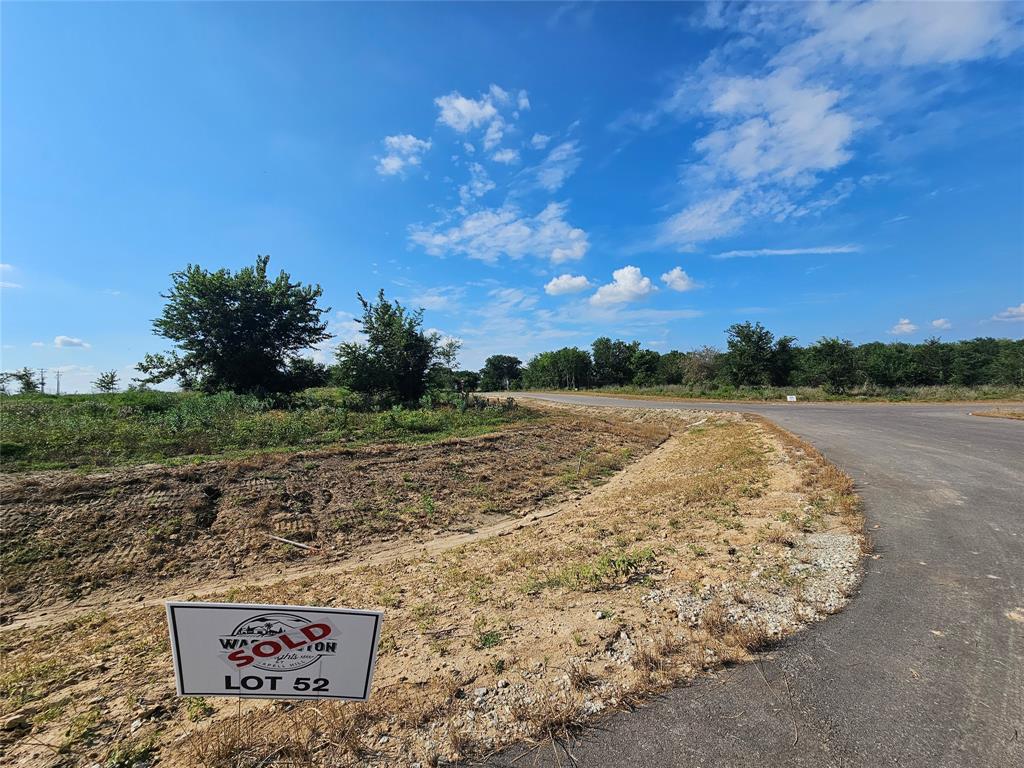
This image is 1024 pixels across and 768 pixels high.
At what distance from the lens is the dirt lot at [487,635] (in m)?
2.71

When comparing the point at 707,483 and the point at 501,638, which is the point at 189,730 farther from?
the point at 707,483

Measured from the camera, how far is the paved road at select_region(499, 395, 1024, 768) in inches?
94.0

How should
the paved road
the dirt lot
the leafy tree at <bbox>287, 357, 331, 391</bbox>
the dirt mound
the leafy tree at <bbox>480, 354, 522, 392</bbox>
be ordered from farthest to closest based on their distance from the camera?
the leafy tree at <bbox>480, 354, 522, 392</bbox> < the leafy tree at <bbox>287, 357, 331, 391</bbox> < the dirt mound < the dirt lot < the paved road

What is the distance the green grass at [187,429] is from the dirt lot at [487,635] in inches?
207

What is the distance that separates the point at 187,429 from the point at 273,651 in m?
13.2

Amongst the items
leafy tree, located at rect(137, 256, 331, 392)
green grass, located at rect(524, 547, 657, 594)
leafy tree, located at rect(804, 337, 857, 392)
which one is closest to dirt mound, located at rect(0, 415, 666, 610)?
green grass, located at rect(524, 547, 657, 594)

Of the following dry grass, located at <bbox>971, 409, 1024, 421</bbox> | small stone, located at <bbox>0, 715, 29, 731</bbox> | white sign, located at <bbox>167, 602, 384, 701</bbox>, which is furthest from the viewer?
dry grass, located at <bbox>971, 409, 1024, 421</bbox>

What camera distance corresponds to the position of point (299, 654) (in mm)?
2062

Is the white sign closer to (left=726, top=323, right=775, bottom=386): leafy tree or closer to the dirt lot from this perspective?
the dirt lot

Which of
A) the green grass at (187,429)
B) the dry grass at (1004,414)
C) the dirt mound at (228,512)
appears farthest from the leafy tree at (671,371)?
the dirt mound at (228,512)

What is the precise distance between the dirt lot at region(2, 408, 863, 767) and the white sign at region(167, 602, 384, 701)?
791 mm

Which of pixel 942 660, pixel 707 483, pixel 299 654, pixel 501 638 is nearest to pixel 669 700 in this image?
pixel 501 638

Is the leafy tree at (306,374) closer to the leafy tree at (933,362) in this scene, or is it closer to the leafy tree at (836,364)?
the leafy tree at (836,364)

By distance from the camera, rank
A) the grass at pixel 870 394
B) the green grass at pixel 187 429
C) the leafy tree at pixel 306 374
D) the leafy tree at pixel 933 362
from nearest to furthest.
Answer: the green grass at pixel 187 429
the leafy tree at pixel 306 374
the grass at pixel 870 394
the leafy tree at pixel 933 362
